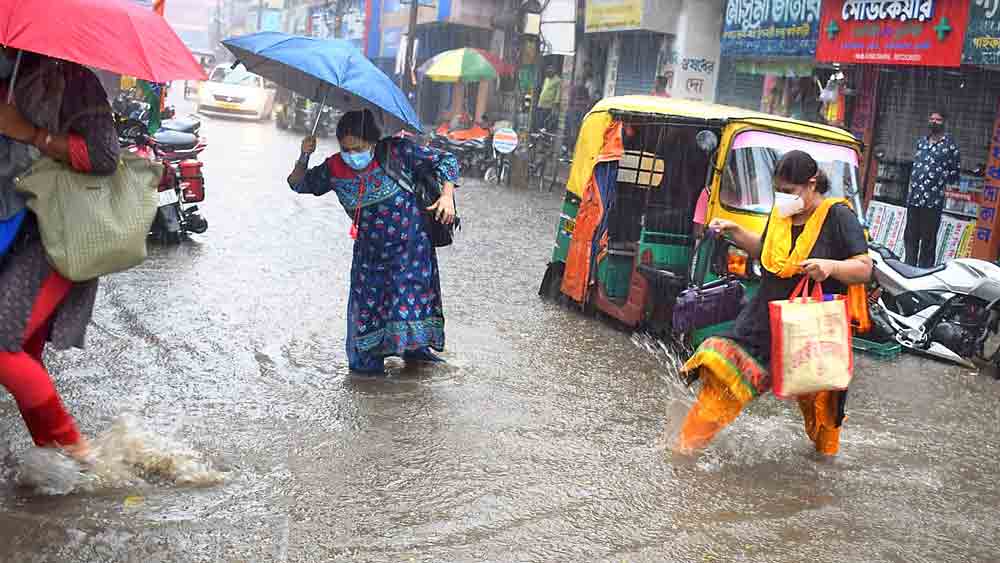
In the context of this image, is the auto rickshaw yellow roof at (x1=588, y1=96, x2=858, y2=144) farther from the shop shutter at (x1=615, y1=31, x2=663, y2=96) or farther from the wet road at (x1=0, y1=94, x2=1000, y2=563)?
the shop shutter at (x1=615, y1=31, x2=663, y2=96)

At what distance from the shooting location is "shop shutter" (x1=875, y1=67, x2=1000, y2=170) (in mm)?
13945

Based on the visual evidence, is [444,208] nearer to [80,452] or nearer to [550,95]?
[80,452]

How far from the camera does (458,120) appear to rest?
25625 mm

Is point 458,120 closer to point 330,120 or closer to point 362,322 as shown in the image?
point 330,120

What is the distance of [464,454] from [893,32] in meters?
11.2

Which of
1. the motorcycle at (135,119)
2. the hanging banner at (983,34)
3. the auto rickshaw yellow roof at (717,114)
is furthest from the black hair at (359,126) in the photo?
the hanging banner at (983,34)

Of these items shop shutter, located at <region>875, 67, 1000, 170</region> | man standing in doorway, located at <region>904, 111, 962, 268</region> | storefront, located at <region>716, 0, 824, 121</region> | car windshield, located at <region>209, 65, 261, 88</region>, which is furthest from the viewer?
car windshield, located at <region>209, 65, 261, 88</region>

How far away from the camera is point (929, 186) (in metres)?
13.1

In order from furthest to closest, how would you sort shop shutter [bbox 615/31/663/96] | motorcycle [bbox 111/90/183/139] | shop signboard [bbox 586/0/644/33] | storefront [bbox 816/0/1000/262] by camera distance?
shop shutter [bbox 615/31/663/96], shop signboard [bbox 586/0/644/33], storefront [bbox 816/0/1000/262], motorcycle [bbox 111/90/183/139]

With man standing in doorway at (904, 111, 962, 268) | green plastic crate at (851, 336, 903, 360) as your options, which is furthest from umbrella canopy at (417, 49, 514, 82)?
green plastic crate at (851, 336, 903, 360)

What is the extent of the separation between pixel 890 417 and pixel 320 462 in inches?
144

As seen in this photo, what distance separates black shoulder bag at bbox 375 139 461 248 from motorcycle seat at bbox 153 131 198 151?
18.2 feet

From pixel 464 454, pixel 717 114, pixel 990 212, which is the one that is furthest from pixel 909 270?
pixel 464 454

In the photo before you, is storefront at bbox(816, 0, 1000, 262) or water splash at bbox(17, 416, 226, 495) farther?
storefront at bbox(816, 0, 1000, 262)
